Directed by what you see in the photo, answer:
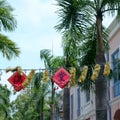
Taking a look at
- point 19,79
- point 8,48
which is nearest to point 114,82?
point 8,48

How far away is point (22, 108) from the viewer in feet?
186

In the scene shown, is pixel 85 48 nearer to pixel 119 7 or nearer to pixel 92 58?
pixel 92 58

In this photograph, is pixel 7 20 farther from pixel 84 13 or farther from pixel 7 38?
pixel 84 13

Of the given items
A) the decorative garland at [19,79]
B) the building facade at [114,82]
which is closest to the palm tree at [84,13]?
the decorative garland at [19,79]

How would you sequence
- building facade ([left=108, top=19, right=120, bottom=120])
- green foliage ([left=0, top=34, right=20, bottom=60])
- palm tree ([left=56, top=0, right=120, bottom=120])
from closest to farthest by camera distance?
1. palm tree ([left=56, top=0, right=120, bottom=120])
2. green foliage ([left=0, top=34, right=20, bottom=60])
3. building facade ([left=108, top=19, right=120, bottom=120])

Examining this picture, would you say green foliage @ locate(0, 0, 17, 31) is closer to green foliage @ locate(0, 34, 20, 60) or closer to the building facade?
green foliage @ locate(0, 34, 20, 60)

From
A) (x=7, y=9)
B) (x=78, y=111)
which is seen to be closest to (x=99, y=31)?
(x=7, y=9)

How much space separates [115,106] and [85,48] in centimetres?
993

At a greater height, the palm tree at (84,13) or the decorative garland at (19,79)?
the palm tree at (84,13)

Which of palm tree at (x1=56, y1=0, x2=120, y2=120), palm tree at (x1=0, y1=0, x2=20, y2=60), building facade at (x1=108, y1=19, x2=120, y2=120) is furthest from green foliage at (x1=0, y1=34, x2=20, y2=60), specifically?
building facade at (x1=108, y1=19, x2=120, y2=120)

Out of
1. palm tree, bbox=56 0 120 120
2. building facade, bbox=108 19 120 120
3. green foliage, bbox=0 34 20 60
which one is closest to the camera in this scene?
palm tree, bbox=56 0 120 120

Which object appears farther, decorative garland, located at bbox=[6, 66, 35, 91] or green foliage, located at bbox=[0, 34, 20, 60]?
green foliage, located at bbox=[0, 34, 20, 60]

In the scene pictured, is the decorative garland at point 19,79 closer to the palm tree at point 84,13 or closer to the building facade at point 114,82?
the palm tree at point 84,13

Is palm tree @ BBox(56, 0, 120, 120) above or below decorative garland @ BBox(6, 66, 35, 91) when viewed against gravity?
above
